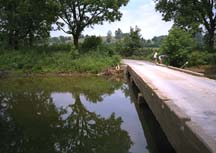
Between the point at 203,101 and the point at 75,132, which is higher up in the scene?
the point at 203,101

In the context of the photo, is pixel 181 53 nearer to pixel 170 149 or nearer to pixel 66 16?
pixel 66 16

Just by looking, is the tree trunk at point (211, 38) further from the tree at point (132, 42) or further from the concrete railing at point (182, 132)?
the concrete railing at point (182, 132)

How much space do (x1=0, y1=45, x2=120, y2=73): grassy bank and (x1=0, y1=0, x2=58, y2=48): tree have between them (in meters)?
3.94

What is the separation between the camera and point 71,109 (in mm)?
14195

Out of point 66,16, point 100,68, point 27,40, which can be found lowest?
point 100,68

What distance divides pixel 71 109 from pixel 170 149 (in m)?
6.68

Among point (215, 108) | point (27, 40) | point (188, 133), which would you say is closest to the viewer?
point (188, 133)

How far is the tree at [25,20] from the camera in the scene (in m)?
35.8

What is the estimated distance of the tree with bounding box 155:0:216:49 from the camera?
117 ft

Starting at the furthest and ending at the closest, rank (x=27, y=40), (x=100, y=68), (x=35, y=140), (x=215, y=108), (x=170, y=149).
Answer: (x=27, y=40)
(x=100, y=68)
(x=35, y=140)
(x=170, y=149)
(x=215, y=108)

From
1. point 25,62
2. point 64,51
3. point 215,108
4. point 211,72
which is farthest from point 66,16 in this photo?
point 215,108

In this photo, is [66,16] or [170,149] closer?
[170,149]

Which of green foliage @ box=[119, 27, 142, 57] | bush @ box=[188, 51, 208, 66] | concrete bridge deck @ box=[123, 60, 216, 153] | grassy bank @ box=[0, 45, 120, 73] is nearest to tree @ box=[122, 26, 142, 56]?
green foliage @ box=[119, 27, 142, 57]

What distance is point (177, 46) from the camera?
29516 mm
